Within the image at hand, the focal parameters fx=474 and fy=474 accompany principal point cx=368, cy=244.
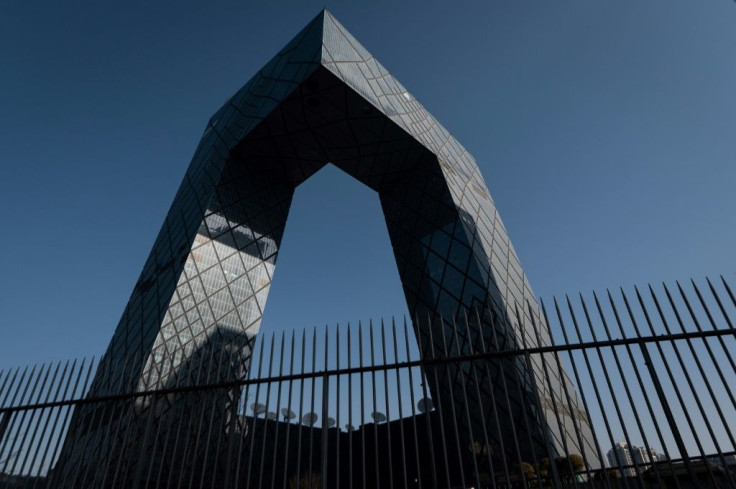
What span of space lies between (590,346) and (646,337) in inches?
20.0

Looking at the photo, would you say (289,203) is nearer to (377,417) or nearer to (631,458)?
(377,417)

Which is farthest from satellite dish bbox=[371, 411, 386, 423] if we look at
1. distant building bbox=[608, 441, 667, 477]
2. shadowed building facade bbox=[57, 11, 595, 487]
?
shadowed building facade bbox=[57, 11, 595, 487]

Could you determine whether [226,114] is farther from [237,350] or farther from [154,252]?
[237,350]

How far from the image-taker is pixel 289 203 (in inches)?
1441

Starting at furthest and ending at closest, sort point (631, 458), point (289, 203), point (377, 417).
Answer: point (289, 203) < point (377, 417) < point (631, 458)

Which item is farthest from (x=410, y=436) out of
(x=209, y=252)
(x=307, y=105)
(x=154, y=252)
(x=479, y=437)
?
(x=154, y=252)

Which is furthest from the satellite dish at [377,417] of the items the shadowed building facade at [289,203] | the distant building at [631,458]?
the shadowed building facade at [289,203]

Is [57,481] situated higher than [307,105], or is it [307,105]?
[307,105]

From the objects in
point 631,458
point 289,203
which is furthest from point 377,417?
point 289,203

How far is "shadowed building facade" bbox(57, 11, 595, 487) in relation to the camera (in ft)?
89.9

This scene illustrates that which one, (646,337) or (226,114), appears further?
(226,114)

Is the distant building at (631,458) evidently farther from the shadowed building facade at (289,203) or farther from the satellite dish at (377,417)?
the shadowed building facade at (289,203)

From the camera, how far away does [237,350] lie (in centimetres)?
3036

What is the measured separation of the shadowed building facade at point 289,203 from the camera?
27406 millimetres
